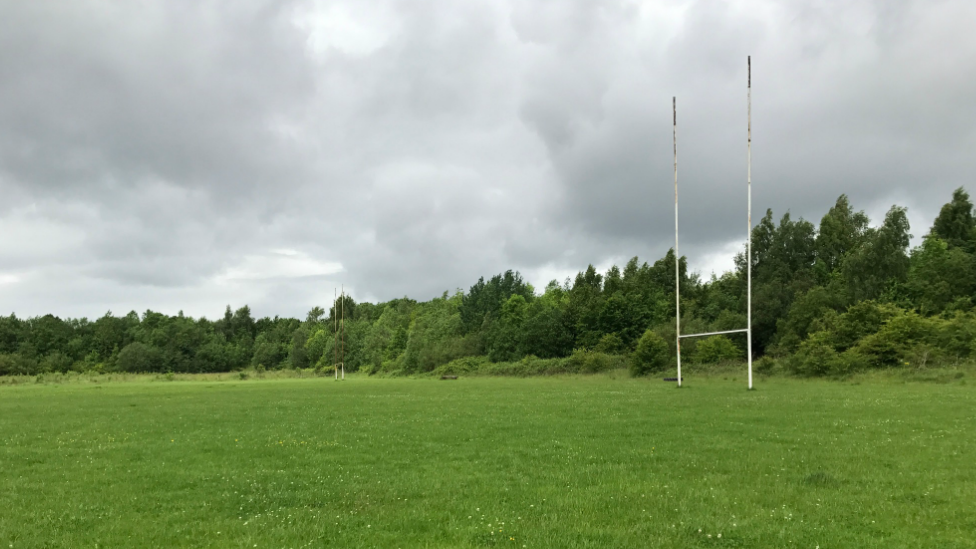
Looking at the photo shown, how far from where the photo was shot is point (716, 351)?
214 feet

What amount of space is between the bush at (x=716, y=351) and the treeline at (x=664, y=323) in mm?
158

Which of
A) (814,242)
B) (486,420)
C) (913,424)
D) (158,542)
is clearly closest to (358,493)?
(158,542)

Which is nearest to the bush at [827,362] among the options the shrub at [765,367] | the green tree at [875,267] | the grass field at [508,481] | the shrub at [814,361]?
the shrub at [814,361]

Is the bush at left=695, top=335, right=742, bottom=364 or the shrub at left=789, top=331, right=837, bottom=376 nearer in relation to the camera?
the shrub at left=789, top=331, right=837, bottom=376

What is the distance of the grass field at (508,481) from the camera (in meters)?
8.73

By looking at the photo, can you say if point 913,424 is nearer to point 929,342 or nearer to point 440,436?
point 440,436

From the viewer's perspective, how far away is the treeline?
2122 inches

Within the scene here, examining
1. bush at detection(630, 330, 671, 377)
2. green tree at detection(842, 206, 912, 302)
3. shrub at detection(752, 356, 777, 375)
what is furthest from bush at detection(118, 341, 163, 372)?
green tree at detection(842, 206, 912, 302)

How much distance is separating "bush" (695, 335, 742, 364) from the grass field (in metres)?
41.9

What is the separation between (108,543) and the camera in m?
8.75

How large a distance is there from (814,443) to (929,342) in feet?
132

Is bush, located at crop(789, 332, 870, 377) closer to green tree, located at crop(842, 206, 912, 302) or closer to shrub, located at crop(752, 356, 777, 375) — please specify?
shrub, located at crop(752, 356, 777, 375)

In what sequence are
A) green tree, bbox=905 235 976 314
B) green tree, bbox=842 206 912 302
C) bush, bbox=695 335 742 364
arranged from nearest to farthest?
green tree, bbox=905 235 976 314 < bush, bbox=695 335 742 364 < green tree, bbox=842 206 912 302

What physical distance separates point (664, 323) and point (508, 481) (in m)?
84.5
